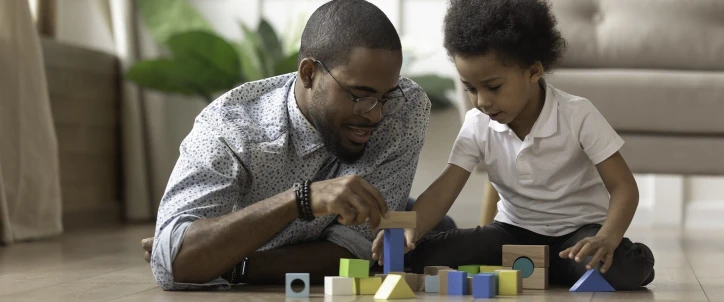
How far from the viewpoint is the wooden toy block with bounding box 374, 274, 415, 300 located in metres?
1.64

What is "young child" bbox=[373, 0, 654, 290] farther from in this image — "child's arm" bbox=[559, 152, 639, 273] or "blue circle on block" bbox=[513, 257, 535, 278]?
"blue circle on block" bbox=[513, 257, 535, 278]

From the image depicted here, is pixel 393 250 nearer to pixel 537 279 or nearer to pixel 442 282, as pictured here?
pixel 442 282

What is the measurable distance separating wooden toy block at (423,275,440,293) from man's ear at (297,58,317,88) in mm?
466

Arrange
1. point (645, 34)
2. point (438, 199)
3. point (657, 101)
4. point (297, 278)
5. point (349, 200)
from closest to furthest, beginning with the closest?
point (349, 200)
point (297, 278)
point (438, 199)
point (657, 101)
point (645, 34)

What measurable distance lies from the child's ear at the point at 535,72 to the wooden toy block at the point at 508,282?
0.48 meters

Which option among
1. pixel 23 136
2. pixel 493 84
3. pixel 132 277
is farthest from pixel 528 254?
pixel 23 136

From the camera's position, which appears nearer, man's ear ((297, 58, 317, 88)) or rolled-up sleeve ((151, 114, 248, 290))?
rolled-up sleeve ((151, 114, 248, 290))

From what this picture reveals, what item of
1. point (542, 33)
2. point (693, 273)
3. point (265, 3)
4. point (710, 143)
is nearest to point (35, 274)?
point (542, 33)

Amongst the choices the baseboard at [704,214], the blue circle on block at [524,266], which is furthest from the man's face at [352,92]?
the baseboard at [704,214]

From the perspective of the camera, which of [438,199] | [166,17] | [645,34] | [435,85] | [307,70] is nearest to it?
[307,70]

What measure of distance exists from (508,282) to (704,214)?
9.60ft

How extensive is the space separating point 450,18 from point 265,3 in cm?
304

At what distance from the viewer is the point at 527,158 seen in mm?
2037

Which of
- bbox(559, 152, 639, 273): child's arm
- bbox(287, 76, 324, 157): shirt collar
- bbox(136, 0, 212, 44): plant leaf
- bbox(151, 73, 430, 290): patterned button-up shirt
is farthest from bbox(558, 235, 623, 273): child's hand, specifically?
bbox(136, 0, 212, 44): plant leaf
